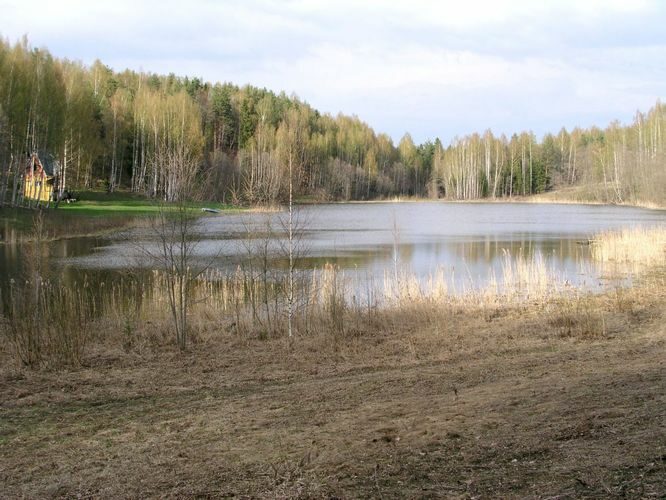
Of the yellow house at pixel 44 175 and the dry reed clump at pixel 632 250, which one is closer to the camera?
the dry reed clump at pixel 632 250

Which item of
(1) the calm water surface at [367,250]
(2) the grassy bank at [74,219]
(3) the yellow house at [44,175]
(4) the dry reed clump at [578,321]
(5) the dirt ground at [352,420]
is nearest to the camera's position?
(5) the dirt ground at [352,420]

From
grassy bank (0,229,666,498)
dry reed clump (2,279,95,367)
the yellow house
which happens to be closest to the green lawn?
the yellow house

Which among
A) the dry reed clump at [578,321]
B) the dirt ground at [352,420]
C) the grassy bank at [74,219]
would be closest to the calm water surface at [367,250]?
the grassy bank at [74,219]

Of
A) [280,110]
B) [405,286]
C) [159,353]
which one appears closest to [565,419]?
[159,353]

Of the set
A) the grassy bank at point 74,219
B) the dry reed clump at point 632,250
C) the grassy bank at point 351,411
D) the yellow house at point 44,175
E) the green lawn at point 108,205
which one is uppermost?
the yellow house at point 44,175

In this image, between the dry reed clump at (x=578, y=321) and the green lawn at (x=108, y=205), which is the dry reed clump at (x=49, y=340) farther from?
the green lawn at (x=108, y=205)

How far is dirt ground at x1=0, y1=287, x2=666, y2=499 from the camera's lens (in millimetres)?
4867

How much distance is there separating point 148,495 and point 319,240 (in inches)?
1261

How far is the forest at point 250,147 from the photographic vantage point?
41.9 m

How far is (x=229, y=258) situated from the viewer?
26.7 meters

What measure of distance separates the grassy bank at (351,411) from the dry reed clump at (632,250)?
454 inches

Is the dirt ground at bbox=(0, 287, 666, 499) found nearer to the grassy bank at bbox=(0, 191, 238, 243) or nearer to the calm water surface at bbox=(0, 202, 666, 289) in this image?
the calm water surface at bbox=(0, 202, 666, 289)

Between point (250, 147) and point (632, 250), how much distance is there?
232 ft

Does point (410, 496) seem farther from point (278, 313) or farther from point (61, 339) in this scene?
point (278, 313)
